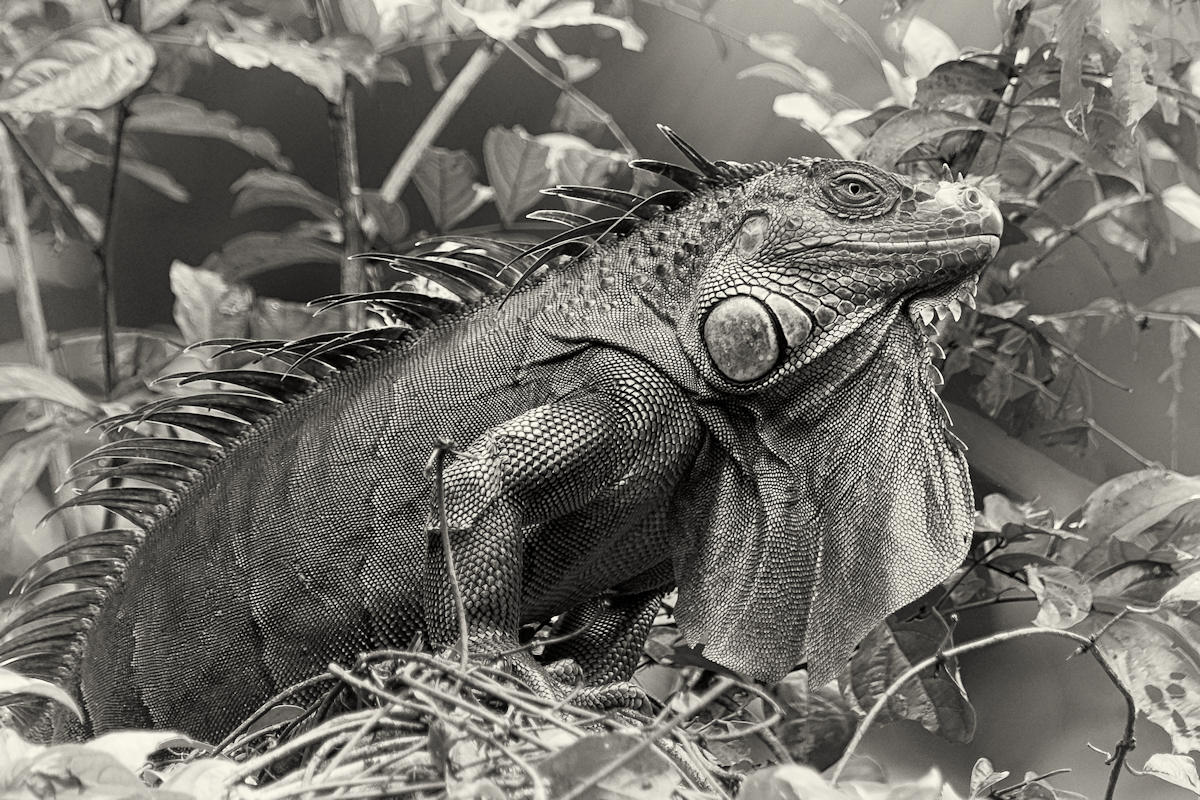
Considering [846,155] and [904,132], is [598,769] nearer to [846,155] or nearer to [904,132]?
[904,132]

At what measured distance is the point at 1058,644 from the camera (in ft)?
10.9

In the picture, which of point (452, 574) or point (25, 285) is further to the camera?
point (25, 285)

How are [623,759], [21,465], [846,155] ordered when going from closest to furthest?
[623,759], [21,465], [846,155]

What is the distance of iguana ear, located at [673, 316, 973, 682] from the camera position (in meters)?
1.55

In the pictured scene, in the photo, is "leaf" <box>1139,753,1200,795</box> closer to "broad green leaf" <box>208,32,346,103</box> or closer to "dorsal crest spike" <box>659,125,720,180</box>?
"dorsal crest spike" <box>659,125,720,180</box>

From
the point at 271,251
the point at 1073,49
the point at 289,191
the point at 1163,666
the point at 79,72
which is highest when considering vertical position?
the point at 1073,49

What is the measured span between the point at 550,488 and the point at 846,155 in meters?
1.09

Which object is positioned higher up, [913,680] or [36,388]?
[36,388]

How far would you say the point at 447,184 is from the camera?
2383mm

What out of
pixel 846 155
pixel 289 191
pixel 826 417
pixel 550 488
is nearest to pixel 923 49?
pixel 846 155

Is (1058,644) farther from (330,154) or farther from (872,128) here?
(330,154)

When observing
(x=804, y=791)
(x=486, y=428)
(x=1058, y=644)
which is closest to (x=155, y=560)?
(x=486, y=428)

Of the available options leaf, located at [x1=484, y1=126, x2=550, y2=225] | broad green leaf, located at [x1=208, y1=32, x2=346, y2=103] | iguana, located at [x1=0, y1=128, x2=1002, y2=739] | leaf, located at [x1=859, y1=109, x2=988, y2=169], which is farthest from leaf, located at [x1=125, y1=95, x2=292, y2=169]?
leaf, located at [x1=859, y1=109, x2=988, y2=169]

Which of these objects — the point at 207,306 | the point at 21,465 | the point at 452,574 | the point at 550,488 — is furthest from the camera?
the point at 207,306
